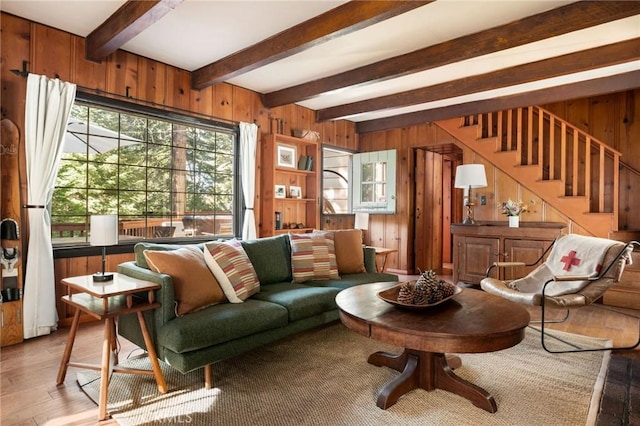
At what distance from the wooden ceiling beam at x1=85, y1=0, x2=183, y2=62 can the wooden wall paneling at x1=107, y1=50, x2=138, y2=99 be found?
15 centimetres

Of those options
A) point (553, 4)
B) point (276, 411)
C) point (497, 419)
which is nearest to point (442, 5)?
point (553, 4)

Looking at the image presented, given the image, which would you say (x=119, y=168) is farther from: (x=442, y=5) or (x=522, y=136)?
(x=522, y=136)

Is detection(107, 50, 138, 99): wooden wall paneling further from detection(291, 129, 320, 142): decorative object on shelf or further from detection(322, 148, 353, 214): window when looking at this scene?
detection(322, 148, 353, 214): window

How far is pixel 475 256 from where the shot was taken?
4.89m

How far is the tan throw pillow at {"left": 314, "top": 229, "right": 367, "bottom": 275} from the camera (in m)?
3.59

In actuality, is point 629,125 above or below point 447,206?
Answer: above

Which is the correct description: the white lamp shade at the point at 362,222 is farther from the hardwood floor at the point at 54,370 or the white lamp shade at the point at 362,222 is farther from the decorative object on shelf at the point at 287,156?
the hardwood floor at the point at 54,370

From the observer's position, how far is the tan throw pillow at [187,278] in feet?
7.46

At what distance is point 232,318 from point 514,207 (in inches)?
157

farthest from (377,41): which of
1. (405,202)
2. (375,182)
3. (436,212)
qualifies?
(436,212)

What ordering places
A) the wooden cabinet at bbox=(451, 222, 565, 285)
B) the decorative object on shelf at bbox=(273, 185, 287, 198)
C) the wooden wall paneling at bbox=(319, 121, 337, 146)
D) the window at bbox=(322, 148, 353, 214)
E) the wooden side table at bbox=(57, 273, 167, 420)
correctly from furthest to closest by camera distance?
1. the window at bbox=(322, 148, 353, 214)
2. the wooden wall paneling at bbox=(319, 121, 337, 146)
3. the decorative object on shelf at bbox=(273, 185, 287, 198)
4. the wooden cabinet at bbox=(451, 222, 565, 285)
5. the wooden side table at bbox=(57, 273, 167, 420)

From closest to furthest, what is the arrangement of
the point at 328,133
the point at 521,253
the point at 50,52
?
the point at 50,52, the point at 521,253, the point at 328,133

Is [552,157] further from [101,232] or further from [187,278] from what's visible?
[101,232]

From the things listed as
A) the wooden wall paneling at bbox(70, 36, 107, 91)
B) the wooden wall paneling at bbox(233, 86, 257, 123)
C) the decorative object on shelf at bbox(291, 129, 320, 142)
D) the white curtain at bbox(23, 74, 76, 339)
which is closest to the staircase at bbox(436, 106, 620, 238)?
the decorative object on shelf at bbox(291, 129, 320, 142)
